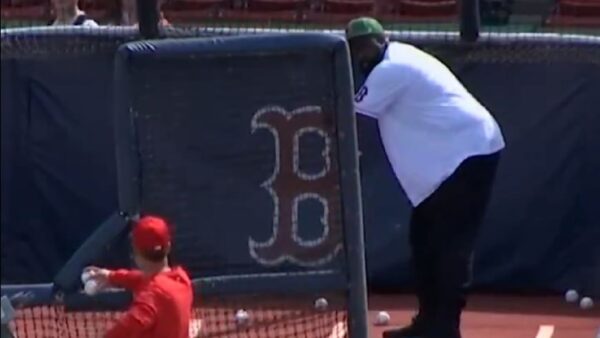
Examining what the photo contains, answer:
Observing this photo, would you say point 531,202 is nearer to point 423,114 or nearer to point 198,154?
point 423,114

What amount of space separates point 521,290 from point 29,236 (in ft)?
9.11

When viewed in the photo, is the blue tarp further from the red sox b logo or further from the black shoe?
the red sox b logo

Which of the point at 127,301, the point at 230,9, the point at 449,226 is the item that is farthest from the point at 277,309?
the point at 230,9

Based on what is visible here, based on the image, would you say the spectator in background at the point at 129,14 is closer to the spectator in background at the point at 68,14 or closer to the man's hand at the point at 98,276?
the spectator in background at the point at 68,14

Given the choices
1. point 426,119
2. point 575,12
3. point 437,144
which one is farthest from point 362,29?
point 575,12

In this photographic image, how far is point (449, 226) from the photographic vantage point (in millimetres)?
7750

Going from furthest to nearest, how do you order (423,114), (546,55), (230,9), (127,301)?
(230,9) → (546,55) → (423,114) → (127,301)

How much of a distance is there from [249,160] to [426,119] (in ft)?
4.37

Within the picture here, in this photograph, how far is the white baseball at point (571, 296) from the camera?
923 centimetres

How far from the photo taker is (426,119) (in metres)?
7.69

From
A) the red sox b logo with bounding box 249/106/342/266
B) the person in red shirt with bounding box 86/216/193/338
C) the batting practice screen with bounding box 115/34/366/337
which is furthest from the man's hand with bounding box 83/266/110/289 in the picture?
the red sox b logo with bounding box 249/106/342/266

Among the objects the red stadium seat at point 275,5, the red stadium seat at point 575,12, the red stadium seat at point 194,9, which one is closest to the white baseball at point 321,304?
the red stadium seat at point 194,9

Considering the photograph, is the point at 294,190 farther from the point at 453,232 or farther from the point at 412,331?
the point at 412,331

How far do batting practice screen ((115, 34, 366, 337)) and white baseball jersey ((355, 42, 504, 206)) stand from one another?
107cm
